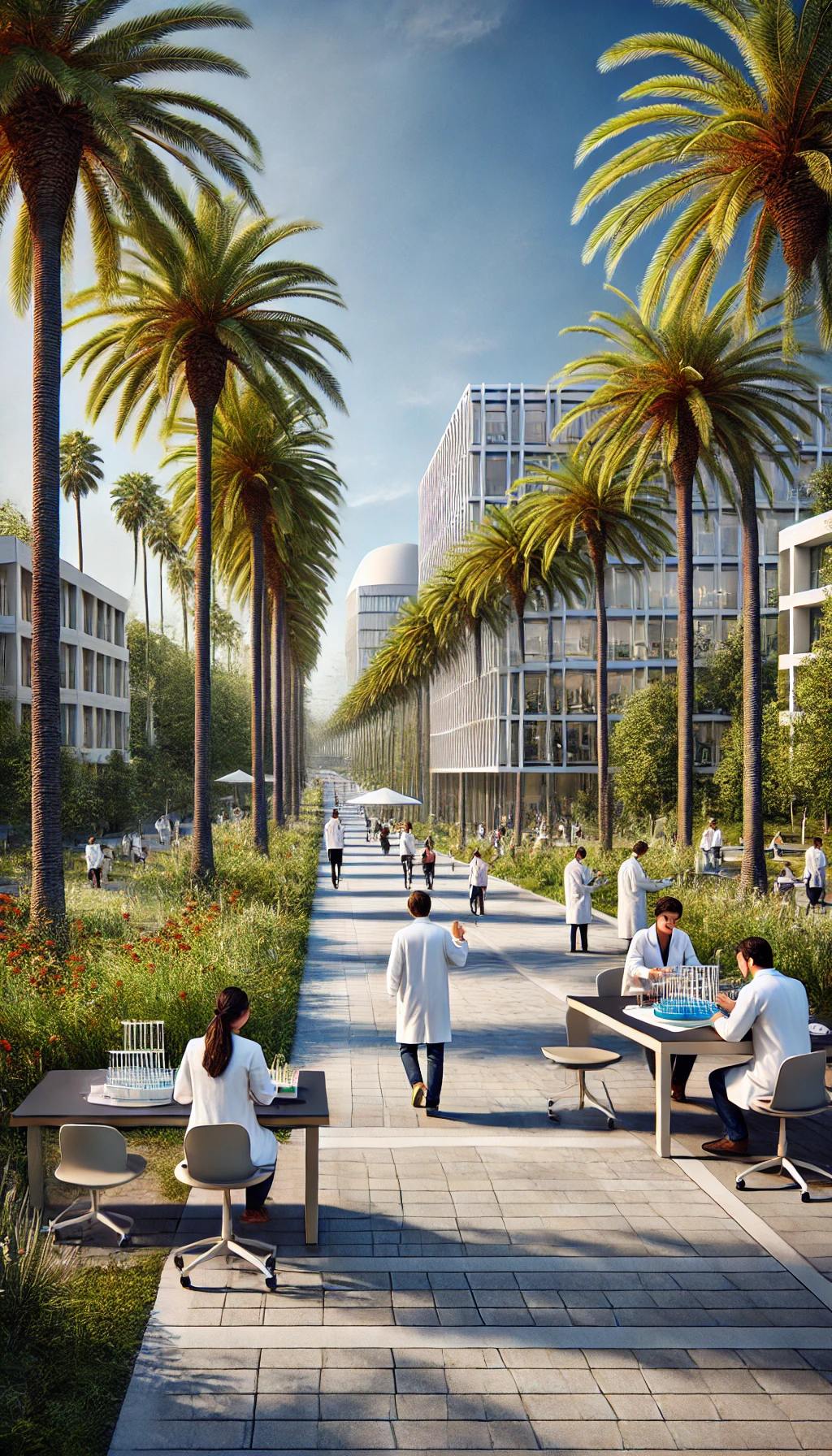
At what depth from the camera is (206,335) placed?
19.3 metres

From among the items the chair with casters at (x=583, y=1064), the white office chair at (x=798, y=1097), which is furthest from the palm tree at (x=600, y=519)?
the white office chair at (x=798, y=1097)

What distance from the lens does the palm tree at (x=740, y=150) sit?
13.3 metres

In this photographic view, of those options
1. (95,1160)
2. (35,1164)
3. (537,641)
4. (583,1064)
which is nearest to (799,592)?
(537,641)

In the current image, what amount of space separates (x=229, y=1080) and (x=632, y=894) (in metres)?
9.60

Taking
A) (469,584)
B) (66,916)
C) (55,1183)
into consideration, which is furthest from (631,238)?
(469,584)

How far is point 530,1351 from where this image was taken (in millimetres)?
4828

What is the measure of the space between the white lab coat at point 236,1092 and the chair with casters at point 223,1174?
0.16 metres

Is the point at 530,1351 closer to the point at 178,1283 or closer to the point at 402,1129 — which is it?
the point at 178,1283

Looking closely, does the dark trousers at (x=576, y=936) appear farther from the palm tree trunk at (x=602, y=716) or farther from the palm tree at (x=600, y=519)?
the palm tree at (x=600, y=519)

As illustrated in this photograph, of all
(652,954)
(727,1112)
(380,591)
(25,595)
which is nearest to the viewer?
(727,1112)

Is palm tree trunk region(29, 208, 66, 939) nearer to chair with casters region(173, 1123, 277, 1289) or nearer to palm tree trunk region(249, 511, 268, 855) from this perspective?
chair with casters region(173, 1123, 277, 1289)

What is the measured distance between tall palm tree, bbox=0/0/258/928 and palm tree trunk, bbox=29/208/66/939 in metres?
0.01

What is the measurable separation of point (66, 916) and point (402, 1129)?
23.3 feet

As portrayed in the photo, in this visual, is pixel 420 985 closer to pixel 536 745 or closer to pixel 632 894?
pixel 632 894
